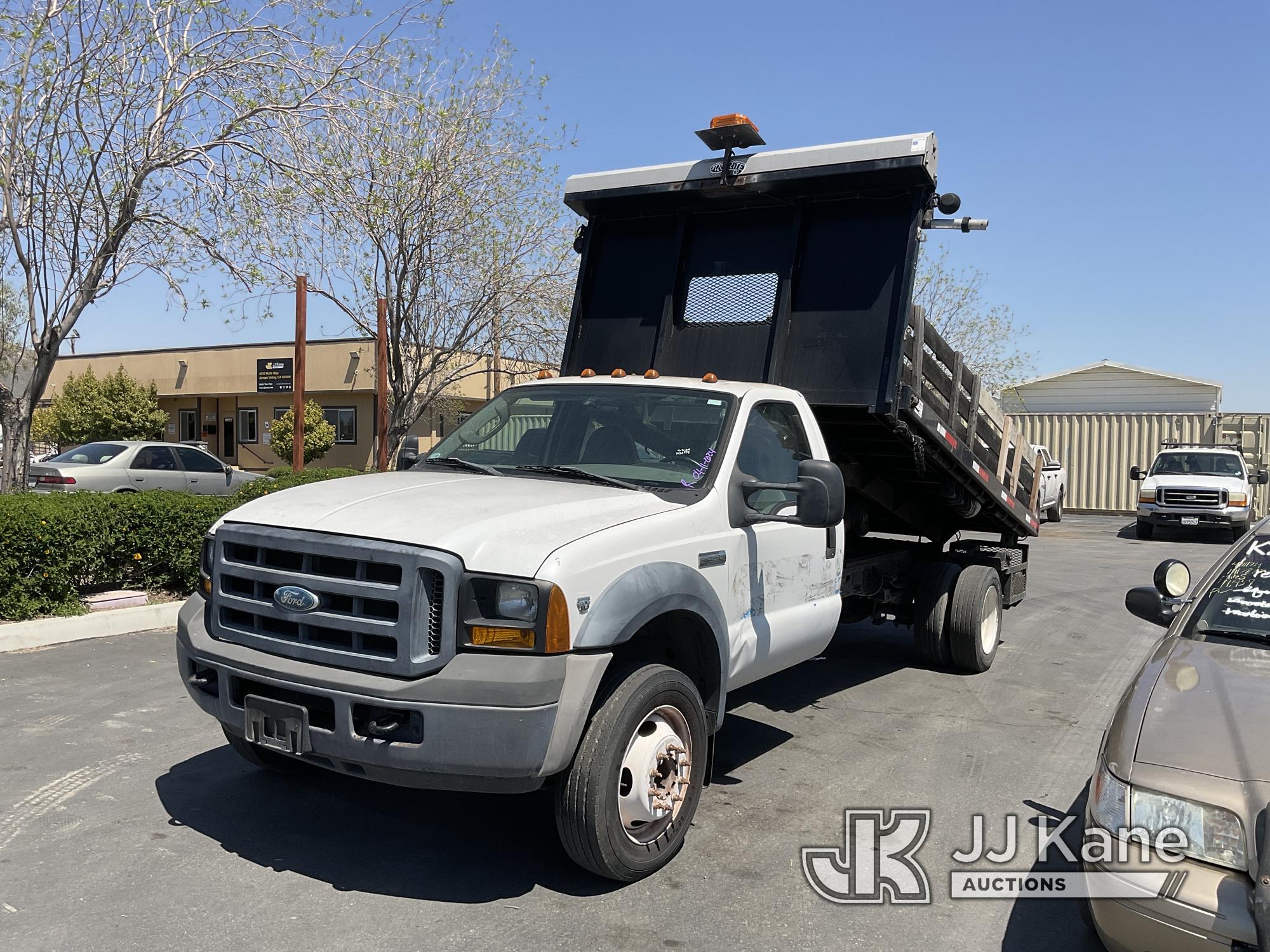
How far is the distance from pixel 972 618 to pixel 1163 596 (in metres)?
3.09

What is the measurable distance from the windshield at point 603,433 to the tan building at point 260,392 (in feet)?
Result: 88.5

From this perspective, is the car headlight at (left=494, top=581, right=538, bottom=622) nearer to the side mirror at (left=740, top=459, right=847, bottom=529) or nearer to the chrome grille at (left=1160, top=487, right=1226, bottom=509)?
the side mirror at (left=740, top=459, right=847, bottom=529)

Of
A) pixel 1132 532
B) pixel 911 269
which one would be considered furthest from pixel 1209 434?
pixel 911 269

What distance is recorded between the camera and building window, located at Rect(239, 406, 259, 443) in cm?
4109

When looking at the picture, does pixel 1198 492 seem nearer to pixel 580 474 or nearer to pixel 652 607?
pixel 580 474

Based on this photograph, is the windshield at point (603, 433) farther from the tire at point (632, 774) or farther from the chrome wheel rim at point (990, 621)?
the chrome wheel rim at point (990, 621)

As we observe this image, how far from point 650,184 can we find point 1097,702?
475 centimetres

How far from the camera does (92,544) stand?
8594 mm

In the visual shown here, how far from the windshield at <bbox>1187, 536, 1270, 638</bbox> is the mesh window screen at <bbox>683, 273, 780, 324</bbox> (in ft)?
10.4

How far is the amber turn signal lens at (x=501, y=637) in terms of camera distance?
363 centimetres

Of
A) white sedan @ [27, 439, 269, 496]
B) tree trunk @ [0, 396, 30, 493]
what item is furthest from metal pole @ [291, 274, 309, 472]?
tree trunk @ [0, 396, 30, 493]

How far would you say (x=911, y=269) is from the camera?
634 cm

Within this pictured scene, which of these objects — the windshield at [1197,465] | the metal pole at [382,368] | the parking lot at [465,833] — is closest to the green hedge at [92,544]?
the parking lot at [465,833]

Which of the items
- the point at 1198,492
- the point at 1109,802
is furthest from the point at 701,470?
the point at 1198,492
